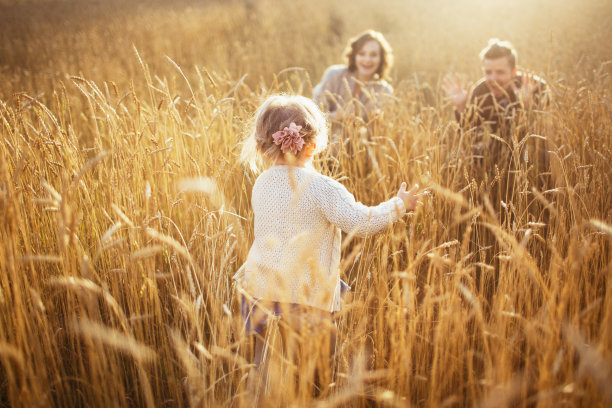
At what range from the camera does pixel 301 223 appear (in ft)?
4.78

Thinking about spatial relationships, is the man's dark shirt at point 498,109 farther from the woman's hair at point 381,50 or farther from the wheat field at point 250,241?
the woman's hair at point 381,50

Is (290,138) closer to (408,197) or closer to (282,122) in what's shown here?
(282,122)

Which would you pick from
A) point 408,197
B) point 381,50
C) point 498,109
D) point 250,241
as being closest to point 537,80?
point 498,109

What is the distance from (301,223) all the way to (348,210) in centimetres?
17

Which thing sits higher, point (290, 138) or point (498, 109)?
point (498, 109)

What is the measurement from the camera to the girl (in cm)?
140

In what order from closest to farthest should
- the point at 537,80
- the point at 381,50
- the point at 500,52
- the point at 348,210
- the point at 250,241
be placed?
the point at 348,210 → the point at 250,241 → the point at 537,80 → the point at 500,52 → the point at 381,50

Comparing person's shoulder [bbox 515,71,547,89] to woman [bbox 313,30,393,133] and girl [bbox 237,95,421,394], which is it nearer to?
woman [bbox 313,30,393,133]

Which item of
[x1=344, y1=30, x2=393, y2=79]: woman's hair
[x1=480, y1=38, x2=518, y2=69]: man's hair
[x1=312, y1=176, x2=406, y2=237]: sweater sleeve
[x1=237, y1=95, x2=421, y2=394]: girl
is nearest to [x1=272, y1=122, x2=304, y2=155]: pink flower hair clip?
[x1=237, y1=95, x2=421, y2=394]: girl

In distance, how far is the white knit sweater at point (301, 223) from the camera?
1388 mm

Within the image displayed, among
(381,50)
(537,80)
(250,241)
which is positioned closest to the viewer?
(250,241)

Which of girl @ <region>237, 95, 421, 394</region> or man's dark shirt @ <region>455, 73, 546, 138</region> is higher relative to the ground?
man's dark shirt @ <region>455, 73, 546, 138</region>

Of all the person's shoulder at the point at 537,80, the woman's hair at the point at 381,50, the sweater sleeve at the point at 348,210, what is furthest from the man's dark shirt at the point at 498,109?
the sweater sleeve at the point at 348,210

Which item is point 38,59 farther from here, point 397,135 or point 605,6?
point 605,6
